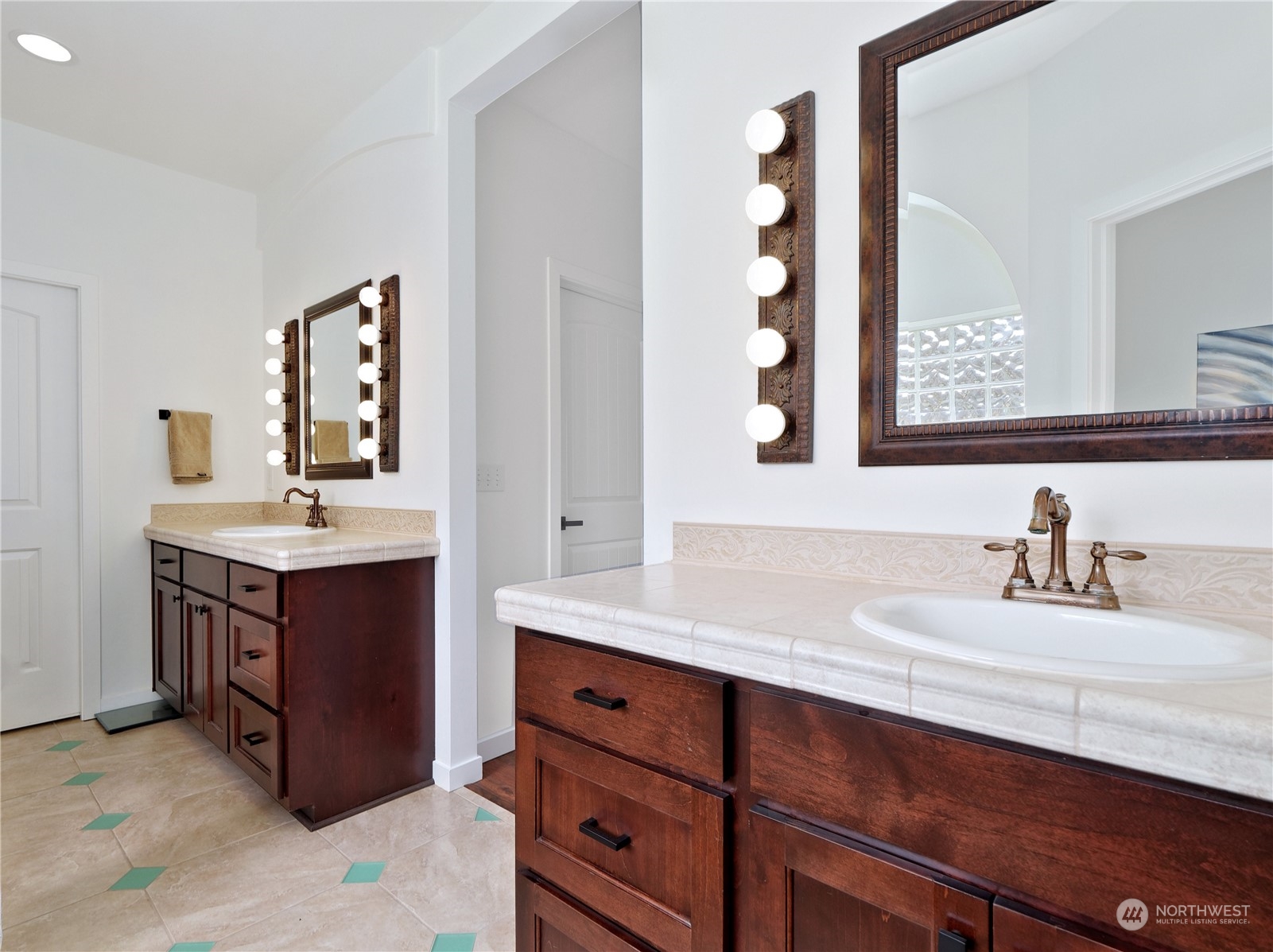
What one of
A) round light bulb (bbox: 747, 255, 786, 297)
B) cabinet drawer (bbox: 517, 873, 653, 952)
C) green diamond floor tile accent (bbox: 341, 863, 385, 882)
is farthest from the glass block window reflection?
green diamond floor tile accent (bbox: 341, 863, 385, 882)

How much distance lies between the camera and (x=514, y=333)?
8.87 ft

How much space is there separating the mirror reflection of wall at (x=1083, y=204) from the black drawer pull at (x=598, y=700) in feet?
2.44

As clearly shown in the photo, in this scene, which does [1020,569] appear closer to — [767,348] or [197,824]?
[767,348]

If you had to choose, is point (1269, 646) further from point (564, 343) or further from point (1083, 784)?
point (564, 343)

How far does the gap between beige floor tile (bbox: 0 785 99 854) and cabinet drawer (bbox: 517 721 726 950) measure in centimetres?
184

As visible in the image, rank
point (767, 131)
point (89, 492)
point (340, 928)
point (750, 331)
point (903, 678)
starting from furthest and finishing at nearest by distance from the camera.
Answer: point (89, 492), point (340, 928), point (750, 331), point (767, 131), point (903, 678)

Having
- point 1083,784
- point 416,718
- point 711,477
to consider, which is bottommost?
point 416,718

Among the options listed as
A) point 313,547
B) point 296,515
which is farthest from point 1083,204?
point 296,515

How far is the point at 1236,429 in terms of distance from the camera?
3.03 feet

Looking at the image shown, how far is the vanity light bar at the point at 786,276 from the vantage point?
1.37 meters

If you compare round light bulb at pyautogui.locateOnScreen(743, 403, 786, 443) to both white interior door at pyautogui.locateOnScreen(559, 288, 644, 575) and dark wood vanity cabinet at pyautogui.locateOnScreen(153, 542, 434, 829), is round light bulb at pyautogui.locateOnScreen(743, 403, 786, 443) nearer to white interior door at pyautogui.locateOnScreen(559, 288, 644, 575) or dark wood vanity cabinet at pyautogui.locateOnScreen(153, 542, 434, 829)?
dark wood vanity cabinet at pyautogui.locateOnScreen(153, 542, 434, 829)

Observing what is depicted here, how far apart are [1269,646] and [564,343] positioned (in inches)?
102

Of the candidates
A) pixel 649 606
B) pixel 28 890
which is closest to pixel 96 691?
pixel 28 890

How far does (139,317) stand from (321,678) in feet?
7.56
